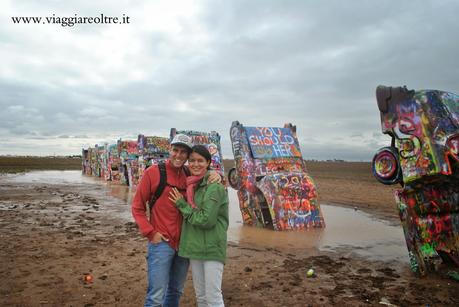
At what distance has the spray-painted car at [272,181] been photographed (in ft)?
30.6

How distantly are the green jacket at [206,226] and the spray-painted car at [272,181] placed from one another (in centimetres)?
630

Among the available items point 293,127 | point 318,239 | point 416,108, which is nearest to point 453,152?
point 416,108

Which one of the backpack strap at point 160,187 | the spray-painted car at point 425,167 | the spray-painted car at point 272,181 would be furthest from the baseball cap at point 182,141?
the spray-painted car at point 272,181

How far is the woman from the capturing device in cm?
294

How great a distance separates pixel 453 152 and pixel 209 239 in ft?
14.7

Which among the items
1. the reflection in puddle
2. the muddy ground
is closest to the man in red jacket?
→ the muddy ground

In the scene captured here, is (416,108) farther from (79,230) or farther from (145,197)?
(79,230)

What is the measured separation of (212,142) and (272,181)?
6.37m

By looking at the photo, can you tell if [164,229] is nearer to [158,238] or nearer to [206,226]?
[158,238]

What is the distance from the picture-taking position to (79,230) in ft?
28.3

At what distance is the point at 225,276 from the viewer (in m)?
5.34

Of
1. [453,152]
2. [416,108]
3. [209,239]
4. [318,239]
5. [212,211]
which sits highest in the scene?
[416,108]

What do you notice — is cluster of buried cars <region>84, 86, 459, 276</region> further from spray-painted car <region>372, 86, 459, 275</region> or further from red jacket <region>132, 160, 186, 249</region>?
red jacket <region>132, 160, 186, 249</region>

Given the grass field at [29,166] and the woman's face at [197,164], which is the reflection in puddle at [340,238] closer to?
the woman's face at [197,164]
